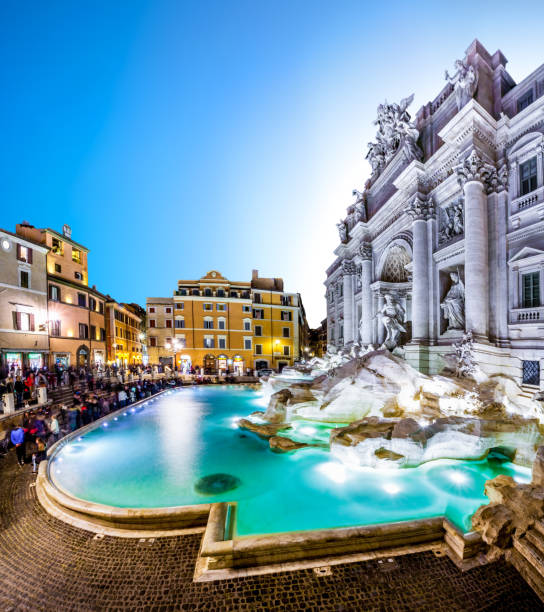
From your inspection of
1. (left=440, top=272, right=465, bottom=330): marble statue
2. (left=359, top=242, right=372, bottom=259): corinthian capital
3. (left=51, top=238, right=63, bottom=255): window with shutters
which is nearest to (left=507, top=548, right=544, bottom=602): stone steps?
(left=440, top=272, right=465, bottom=330): marble statue

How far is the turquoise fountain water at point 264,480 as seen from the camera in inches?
239

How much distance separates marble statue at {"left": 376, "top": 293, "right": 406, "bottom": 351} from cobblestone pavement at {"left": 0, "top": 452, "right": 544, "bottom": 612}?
1605cm

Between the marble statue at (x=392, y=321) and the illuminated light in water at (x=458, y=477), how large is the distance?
12.0 m

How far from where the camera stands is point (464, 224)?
14.3 m

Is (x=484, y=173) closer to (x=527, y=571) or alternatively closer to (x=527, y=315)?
(x=527, y=315)

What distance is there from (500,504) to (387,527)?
2.09m

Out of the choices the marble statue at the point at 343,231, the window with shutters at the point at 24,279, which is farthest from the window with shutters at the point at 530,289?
the window with shutters at the point at 24,279

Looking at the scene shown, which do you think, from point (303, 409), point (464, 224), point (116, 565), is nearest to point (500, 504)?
point (116, 565)

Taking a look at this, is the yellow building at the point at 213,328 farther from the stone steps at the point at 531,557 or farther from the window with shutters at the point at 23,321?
the stone steps at the point at 531,557

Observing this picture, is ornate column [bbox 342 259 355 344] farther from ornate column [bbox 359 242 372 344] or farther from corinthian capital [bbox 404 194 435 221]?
corinthian capital [bbox 404 194 435 221]

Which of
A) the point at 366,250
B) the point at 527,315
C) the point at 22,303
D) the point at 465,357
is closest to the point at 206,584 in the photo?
the point at 465,357

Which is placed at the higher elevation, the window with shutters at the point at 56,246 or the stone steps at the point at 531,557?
the window with shutters at the point at 56,246

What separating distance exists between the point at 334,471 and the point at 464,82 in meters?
18.5

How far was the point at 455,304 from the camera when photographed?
14.7 meters
